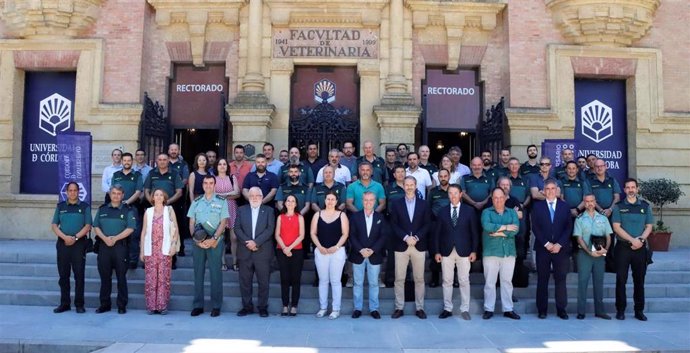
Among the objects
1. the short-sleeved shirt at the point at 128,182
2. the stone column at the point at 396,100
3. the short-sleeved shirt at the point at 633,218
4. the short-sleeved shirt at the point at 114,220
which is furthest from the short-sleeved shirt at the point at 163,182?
the short-sleeved shirt at the point at 633,218

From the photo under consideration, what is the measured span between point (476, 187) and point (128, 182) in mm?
6028

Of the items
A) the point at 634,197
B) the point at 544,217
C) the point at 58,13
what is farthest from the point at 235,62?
the point at 634,197

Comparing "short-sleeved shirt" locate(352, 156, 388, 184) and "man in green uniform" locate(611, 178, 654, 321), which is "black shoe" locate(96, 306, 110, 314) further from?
"man in green uniform" locate(611, 178, 654, 321)

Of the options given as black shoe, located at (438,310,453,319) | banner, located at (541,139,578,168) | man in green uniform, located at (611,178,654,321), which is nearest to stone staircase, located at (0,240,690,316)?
black shoe, located at (438,310,453,319)

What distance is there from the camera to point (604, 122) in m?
13.5

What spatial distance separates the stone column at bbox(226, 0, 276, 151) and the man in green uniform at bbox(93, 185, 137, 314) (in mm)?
4710

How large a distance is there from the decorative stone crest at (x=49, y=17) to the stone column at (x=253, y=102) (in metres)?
3.85

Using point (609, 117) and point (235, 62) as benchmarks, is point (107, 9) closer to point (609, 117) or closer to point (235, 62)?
point (235, 62)

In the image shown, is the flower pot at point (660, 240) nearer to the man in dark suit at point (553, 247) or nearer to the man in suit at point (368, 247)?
the man in dark suit at point (553, 247)

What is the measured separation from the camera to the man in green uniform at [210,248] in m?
8.11

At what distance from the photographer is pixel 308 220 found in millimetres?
8969

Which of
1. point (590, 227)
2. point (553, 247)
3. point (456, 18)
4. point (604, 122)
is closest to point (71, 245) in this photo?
point (553, 247)

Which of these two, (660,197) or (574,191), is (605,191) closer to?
(574,191)

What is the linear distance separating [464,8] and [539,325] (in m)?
8.52
